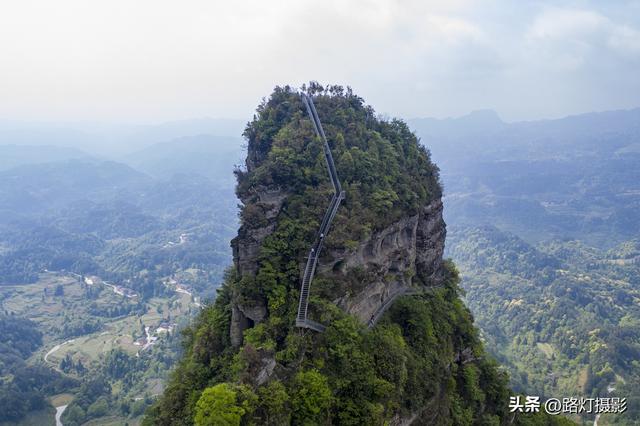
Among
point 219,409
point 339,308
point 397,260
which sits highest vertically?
point 397,260

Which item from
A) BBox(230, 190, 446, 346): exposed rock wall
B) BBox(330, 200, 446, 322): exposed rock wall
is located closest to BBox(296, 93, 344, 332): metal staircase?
BBox(230, 190, 446, 346): exposed rock wall

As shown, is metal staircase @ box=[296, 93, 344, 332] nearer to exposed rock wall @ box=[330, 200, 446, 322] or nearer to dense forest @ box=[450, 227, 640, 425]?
exposed rock wall @ box=[330, 200, 446, 322]

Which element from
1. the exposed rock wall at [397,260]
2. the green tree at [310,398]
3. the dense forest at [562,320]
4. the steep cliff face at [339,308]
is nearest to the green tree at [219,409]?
the steep cliff face at [339,308]

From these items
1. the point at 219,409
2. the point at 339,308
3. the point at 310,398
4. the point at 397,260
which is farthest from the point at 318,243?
the point at 219,409

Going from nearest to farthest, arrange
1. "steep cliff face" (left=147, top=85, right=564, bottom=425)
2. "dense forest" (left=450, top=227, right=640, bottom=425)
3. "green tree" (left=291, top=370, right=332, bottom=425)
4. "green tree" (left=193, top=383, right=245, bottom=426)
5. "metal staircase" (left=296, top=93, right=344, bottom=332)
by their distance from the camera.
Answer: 1. "green tree" (left=193, top=383, right=245, bottom=426)
2. "green tree" (left=291, top=370, right=332, bottom=425)
3. "steep cliff face" (left=147, top=85, right=564, bottom=425)
4. "metal staircase" (left=296, top=93, right=344, bottom=332)
5. "dense forest" (left=450, top=227, right=640, bottom=425)

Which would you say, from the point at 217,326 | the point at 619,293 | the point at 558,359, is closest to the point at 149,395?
the point at 217,326

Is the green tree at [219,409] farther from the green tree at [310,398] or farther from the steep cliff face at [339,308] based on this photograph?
the green tree at [310,398]

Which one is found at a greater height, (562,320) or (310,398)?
(310,398)

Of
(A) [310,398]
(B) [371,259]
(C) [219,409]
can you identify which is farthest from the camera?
(B) [371,259]

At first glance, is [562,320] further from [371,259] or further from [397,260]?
[371,259]
